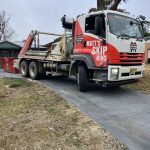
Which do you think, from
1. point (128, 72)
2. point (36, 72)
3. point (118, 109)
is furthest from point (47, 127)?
point (36, 72)

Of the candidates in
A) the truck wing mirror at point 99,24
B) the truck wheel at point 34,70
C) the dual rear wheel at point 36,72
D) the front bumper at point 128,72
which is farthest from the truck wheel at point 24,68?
the front bumper at point 128,72

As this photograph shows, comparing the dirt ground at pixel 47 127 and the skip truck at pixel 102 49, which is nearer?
the dirt ground at pixel 47 127

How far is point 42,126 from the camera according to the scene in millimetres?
7336

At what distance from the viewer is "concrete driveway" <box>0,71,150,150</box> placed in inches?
264

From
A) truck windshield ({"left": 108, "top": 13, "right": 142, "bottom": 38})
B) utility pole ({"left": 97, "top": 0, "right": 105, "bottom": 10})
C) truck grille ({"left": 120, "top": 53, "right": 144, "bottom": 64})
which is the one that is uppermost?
utility pole ({"left": 97, "top": 0, "right": 105, "bottom": 10})

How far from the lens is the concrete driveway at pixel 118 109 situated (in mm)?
6709

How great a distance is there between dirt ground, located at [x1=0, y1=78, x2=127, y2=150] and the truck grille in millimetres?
2531

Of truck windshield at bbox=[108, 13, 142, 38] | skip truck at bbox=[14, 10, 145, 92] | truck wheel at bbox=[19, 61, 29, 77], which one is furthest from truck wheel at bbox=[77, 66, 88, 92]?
truck wheel at bbox=[19, 61, 29, 77]

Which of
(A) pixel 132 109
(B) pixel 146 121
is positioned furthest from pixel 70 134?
(A) pixel 132 109

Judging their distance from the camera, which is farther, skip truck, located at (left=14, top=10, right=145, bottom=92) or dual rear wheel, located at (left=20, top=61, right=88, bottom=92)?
dual rear wheel, located at (left=20, top=61, right=88, bottom=92)

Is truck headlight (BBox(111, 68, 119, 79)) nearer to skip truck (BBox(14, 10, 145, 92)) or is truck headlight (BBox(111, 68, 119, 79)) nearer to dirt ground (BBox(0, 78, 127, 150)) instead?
skip truck (BBox(14, 10, 145, 92))

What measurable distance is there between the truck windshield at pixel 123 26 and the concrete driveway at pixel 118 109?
7.27ft

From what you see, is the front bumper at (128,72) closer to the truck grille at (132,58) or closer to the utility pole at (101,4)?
the truck grille at (132,58)

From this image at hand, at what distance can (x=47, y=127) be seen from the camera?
23.8 feet
